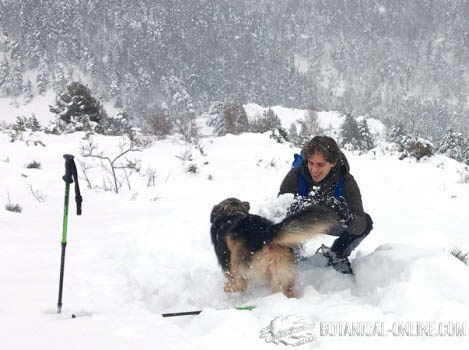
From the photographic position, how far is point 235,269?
3250 mm

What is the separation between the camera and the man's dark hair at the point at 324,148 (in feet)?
10.5

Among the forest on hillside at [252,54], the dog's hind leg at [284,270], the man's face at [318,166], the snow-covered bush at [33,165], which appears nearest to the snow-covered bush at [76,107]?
the snow-covered bush at [33,165]

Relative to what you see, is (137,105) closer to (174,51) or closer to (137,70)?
(137,70)

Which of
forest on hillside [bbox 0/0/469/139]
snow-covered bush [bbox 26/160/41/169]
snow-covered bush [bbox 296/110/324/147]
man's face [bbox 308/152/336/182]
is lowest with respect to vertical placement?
snow-covered bush [bbox 26/160/41/169]

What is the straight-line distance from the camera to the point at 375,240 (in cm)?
461

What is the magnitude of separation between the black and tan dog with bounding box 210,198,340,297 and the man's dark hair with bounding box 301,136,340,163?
1.77ft

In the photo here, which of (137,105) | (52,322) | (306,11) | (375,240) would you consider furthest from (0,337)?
(306,11)

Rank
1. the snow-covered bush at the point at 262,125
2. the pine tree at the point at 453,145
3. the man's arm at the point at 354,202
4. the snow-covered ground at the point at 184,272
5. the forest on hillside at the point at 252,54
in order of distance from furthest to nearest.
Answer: the forest on hillside at the point at 252,54 < the pine tree at the point at 453,145 < the snow-covered bush at the point at 262,125 < the man's arm at the point at 354,202 < the snow-covered ground at the point at 184,272

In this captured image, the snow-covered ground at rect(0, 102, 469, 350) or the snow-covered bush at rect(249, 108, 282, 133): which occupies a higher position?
the snow-covered bush at rect(249, 108, 282, 133)

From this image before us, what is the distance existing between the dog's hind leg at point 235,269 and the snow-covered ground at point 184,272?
9 cm

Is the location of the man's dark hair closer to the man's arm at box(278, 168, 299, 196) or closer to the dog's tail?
the man's arm at box(278, 168, 299, 196)

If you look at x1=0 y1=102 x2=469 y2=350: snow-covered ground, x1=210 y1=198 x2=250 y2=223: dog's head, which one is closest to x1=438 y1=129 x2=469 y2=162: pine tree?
x1=0 y1=102 x2=469 y2=350: snow-covered ground

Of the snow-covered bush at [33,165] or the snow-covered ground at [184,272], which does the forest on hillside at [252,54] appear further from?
the snow-covered bush at [33,165]

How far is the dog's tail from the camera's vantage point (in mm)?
2723
